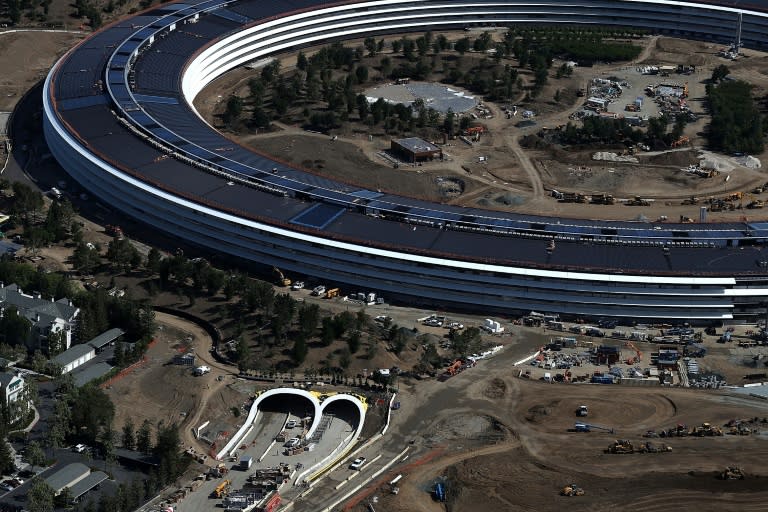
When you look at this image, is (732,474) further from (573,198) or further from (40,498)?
(573,198)

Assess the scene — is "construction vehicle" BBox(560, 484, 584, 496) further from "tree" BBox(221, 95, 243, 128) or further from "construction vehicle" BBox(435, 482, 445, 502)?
"tree" BBox(221, 95, 243, 128)

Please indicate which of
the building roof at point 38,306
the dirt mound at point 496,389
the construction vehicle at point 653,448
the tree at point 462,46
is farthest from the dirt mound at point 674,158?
the building roof at point 38,306

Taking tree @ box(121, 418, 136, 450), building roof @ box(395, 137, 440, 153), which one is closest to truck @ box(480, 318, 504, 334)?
tree @ box(121, 418, 136, 450)

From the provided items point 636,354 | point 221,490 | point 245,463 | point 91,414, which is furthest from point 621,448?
point 91,414

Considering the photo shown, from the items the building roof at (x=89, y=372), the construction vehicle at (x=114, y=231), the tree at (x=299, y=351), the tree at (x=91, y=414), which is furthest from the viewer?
the construction vehicle at (x=114, y=231)

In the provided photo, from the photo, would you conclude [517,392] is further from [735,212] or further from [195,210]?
[735,212]

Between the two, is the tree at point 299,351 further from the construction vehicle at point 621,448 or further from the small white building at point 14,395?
the construction vehicle at point 621,448
